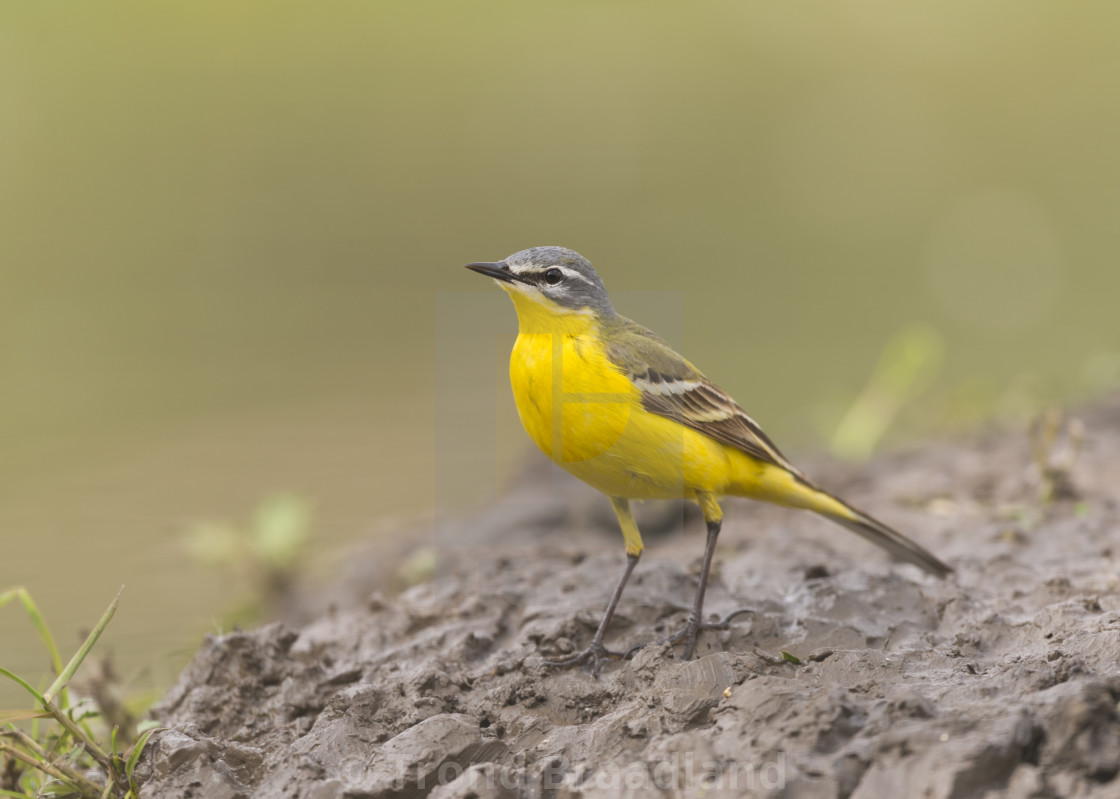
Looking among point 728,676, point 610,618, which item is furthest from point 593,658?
point 728,676

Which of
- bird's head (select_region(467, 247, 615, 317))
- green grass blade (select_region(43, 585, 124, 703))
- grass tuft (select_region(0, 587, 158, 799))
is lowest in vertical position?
grass tuft (select_region(0, 587, 158, 799))

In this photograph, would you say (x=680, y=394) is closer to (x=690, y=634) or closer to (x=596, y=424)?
(x=596, y=424)

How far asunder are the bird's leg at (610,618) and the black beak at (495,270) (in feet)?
3.90

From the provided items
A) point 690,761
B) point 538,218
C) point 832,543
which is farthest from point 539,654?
point 538,218

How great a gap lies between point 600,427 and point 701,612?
957mm

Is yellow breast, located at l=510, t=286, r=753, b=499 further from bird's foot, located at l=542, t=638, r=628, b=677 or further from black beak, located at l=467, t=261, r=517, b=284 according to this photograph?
bird's foot, located at l=542, t=638, r=628, b=677

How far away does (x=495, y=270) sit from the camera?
15.5 ft

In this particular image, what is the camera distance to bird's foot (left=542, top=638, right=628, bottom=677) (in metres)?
4.32

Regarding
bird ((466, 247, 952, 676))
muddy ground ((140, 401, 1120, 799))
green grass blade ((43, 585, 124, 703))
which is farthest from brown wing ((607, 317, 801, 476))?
green grass blade ((43, 585, 124, 703))

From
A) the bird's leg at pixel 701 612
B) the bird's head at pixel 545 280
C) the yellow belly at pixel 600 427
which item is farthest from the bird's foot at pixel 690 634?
the bird's head at pixel 545 280

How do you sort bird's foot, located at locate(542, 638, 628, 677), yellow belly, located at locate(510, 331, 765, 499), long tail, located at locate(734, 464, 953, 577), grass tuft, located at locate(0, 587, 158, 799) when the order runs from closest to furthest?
grass tuft, located at locate(0, 587, 158, 799) < bird's foot, located at locate(542, 638, 628, 677) < yellow belly, located at locate(510, 331, 765, 499) < long tail, located at locate(734, 464, 953, 577)

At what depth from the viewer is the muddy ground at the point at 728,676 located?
2814 millimetres

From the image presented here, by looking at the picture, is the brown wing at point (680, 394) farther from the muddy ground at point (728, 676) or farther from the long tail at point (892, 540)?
the muddy ground at point (728, 676)

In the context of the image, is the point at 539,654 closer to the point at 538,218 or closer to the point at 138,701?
the point at 138,701
